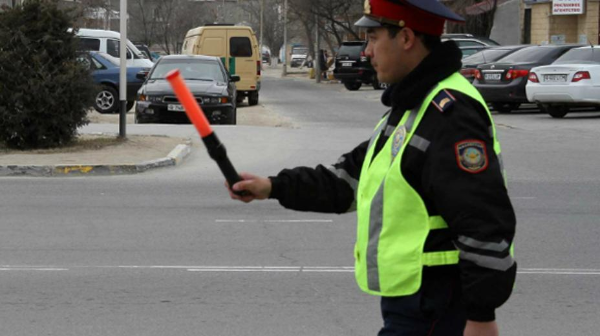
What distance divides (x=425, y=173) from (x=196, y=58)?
1985cm

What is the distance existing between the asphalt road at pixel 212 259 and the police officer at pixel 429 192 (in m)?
3.06

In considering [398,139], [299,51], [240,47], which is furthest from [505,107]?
[299,51]

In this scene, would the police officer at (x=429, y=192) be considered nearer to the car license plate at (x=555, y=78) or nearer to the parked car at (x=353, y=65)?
the car license plate at (x=555, y=78)

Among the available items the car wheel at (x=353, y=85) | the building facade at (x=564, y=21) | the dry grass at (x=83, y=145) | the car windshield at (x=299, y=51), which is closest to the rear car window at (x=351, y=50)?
the car wheel at (x=353, y=85)

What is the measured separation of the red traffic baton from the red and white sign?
125 ft

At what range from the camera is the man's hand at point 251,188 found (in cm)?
292

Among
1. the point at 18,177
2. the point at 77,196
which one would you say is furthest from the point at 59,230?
the point at 18,177

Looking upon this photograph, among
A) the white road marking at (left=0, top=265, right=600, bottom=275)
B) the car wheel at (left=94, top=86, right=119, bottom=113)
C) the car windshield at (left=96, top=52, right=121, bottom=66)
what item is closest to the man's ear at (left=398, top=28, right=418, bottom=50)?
the white road marking at (left=0, top=265, right=600, bottom=275)

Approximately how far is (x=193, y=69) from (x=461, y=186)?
19.5m

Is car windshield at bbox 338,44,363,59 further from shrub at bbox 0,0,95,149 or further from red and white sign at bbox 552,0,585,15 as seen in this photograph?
shrub at bbox 0,0,95,149

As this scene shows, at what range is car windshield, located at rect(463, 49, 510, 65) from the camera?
25.8 metres

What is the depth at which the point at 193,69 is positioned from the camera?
21906 mm

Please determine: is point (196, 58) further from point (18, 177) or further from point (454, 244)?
point (454, 244)

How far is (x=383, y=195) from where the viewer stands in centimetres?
289
